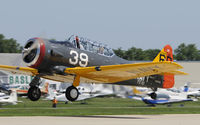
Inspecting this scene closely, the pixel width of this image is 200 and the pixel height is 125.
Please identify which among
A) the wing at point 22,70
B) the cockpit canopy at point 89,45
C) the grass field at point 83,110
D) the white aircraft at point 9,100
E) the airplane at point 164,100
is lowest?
the grass field at point 83,110

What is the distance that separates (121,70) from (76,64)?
2058 millimetres

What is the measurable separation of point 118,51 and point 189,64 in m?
30.0

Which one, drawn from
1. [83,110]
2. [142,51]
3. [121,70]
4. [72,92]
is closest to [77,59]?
[72,92]

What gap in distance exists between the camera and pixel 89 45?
17.3 meters

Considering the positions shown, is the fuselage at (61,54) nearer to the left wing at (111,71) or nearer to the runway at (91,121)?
the left wing at (111,71)

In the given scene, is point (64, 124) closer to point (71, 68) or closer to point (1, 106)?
point (71, 68)

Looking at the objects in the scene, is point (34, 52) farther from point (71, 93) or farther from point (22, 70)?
point (71, 93)

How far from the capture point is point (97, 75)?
1758 cm

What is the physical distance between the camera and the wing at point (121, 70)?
16.1 meters

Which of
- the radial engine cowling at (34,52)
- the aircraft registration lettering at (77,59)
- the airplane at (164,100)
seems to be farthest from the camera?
the airplane at (164,100)

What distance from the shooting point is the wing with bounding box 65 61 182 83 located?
52.7 ft

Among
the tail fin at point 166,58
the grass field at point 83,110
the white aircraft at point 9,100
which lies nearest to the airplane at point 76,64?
the tail fin at point 166,58

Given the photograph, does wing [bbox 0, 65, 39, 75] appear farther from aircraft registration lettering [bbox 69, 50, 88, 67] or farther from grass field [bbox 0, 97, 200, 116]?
grass field [bbox 0, 97, 200, 116]

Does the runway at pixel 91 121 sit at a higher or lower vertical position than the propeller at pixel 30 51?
lower
